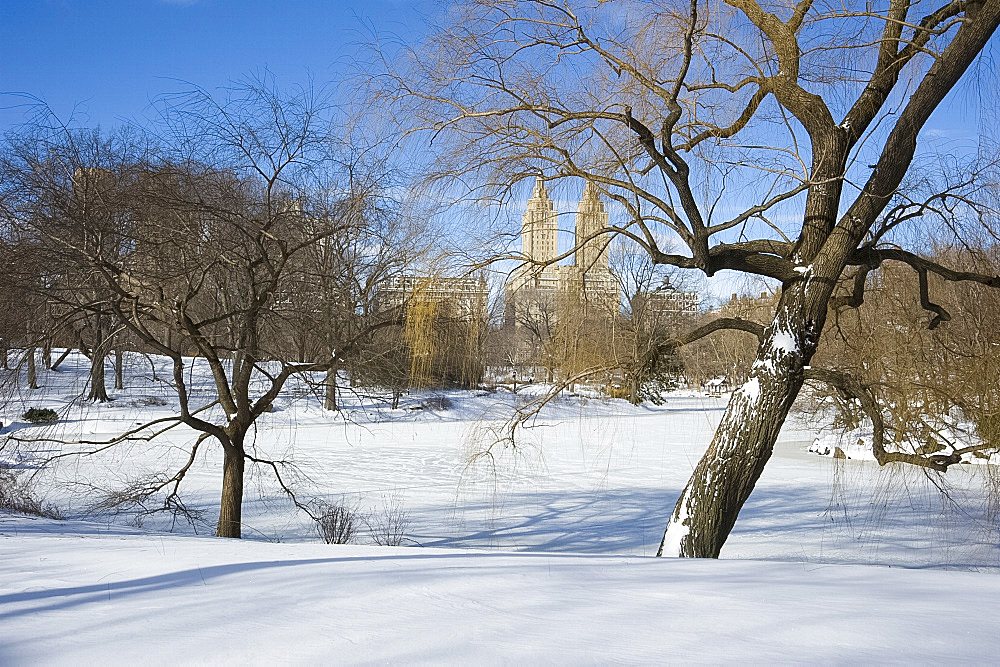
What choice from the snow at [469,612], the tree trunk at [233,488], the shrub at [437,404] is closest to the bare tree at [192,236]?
the tree trunk at [233,488]

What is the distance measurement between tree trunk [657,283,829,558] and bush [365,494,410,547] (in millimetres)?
3245

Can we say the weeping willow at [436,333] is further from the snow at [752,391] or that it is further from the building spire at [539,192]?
the snow at [752,391]

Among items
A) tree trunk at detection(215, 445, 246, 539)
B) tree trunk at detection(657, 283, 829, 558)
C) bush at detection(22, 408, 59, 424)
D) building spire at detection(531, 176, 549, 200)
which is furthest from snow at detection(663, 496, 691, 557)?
bush at detection(22, 408, 59, 424)

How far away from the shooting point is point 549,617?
7.42 feet

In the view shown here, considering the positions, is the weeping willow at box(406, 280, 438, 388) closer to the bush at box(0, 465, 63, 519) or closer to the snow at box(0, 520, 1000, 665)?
the snow at box(0, 520, 1000, 665)

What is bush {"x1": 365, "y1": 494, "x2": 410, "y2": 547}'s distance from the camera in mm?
8443

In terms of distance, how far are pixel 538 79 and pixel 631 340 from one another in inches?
91.9

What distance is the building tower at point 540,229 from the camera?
20.3ft

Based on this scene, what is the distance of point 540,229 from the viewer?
20.4ft

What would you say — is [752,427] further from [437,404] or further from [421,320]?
[437,404]

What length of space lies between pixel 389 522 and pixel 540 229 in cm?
503

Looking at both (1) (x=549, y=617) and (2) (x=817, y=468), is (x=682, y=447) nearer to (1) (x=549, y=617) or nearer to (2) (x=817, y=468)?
(2) (x=817, y=468)

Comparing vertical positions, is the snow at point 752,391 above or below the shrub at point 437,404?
above

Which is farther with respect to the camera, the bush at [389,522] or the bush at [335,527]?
the bush at [389,522]
